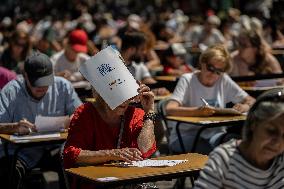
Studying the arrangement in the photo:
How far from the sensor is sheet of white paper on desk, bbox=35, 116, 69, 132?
6.97 m

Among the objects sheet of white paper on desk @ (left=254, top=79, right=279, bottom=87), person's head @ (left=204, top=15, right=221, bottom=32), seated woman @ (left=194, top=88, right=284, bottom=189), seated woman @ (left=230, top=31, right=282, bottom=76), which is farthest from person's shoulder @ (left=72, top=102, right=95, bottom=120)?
person's head @ (left=204, top=15, right=221, bottom=32)

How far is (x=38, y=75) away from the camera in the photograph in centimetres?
701

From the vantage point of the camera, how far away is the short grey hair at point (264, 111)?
362cm

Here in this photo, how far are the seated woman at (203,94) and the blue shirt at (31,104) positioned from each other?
1.05m

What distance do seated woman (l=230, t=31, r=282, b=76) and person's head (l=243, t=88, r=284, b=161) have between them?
23.2 feet

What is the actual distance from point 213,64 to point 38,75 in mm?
1802

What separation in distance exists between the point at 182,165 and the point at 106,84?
26.8 inches

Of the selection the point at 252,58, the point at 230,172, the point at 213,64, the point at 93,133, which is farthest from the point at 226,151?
the point at 252,58

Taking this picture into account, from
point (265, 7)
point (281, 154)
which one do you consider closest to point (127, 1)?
point (265, 7)

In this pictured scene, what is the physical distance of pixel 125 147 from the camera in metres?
5.40

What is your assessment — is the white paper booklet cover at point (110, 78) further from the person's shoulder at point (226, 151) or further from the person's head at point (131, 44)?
the person's head at point (131, 44)

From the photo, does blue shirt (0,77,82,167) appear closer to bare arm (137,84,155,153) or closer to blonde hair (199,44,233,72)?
blonde hair (199,44,233,72)

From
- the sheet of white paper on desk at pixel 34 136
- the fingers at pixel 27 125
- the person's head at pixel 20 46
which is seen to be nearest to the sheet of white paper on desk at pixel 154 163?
the sheet of white paper on desk at pixel 34 136

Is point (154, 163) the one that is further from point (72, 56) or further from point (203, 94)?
point (72, 56)
